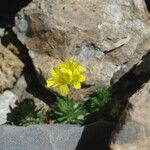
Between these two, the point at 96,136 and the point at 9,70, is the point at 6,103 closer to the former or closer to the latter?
the point at 9,70

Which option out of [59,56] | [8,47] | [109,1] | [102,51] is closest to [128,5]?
[109,1]

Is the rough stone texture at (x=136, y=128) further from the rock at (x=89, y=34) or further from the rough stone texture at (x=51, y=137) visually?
the rock at (x=89, y=34)

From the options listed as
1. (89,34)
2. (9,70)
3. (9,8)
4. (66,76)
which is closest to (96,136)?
(66,76)

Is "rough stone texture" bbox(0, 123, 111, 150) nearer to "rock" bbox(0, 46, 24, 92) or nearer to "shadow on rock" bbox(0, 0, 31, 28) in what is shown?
"rock" bbox(0, 46, 24, 92)

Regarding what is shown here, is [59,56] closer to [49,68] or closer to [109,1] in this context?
[49,68]

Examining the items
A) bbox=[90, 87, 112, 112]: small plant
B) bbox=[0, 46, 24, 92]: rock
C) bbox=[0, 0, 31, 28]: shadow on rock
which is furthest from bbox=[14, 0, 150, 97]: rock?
bbox=[0, 0, 31, 28]: shadow on rock

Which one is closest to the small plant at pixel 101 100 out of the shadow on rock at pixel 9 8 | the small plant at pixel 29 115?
the small plant at pixel 29 115
